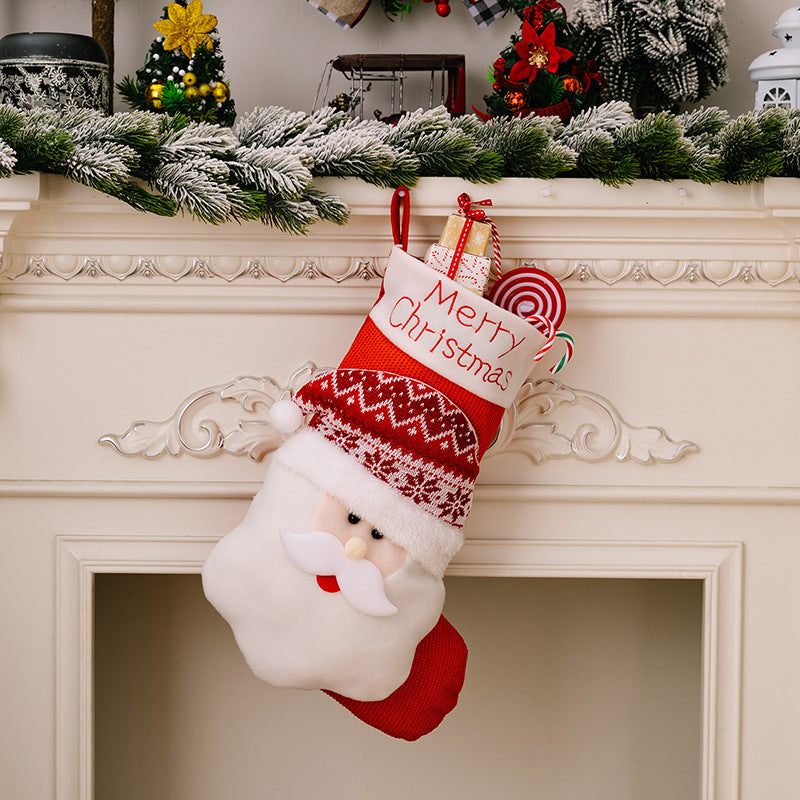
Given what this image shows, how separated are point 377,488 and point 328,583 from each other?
0.36ft

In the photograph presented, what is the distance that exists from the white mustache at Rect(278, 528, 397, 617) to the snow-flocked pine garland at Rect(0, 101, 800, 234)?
32 cm

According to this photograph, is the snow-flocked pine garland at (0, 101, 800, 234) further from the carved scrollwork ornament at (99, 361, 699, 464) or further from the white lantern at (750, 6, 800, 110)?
the carved scrollwork ornament at (99, 361, 699, 464)

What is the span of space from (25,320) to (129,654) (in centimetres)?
59

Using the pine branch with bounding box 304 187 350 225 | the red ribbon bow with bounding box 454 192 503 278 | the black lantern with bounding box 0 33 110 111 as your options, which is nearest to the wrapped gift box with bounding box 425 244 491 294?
the red ribbon bow with bounding box 454 192 503 278

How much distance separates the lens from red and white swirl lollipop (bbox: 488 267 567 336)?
96 cm

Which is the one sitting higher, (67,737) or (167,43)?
(167,43)

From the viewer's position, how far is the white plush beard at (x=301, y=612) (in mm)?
907

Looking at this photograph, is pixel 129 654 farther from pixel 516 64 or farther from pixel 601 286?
pixel 516 64

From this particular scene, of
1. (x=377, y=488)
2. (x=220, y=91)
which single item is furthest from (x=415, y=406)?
(x=220, y=91)

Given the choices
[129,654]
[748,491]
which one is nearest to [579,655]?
[748,491]

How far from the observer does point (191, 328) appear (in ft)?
3.32

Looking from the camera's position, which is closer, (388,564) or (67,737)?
(388,564)

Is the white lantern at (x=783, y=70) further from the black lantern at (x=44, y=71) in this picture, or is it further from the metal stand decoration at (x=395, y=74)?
the black lantern at (x=44, y=71)

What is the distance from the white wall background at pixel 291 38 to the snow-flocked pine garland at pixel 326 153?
321 mm
